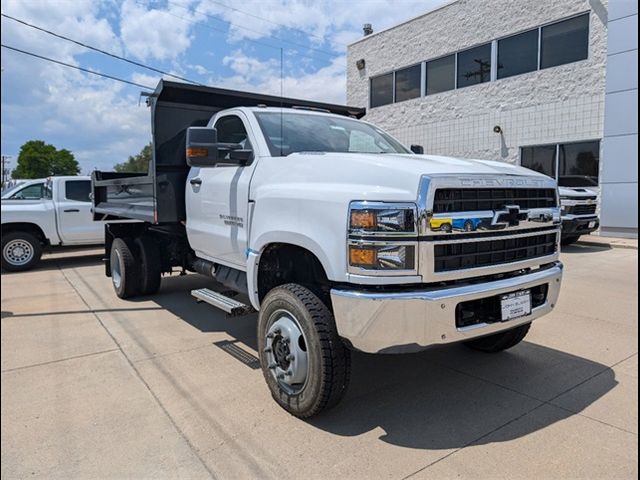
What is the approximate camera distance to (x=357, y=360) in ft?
14.3

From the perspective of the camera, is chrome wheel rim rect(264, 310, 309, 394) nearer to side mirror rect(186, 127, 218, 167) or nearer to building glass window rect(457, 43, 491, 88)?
side mirror rect(186, 127, 218, 167)

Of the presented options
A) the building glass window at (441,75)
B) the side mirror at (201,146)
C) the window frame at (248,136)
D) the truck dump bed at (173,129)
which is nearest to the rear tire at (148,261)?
the truck dump bed at (173,129)

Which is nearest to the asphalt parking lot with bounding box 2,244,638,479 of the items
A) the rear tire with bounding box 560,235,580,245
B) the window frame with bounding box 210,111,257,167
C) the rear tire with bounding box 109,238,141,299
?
the rear tire with bounding box 109,238,141,299

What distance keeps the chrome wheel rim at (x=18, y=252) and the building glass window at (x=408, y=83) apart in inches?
507

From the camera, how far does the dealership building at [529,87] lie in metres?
12.4

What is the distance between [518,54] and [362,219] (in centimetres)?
1382

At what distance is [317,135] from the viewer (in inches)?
170

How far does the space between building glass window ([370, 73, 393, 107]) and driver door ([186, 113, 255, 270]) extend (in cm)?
1445

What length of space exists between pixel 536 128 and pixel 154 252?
38.2 ft

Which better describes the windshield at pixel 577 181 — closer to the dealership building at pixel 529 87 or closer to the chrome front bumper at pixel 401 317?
the dealership building at pixel 529 87

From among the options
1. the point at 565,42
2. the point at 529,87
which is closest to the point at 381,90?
the point at 529,87

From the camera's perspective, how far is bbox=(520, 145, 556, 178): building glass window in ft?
45.2

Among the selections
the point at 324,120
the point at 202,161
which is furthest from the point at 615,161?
the point at 202,161

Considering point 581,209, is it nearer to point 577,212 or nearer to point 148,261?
point 577,212
